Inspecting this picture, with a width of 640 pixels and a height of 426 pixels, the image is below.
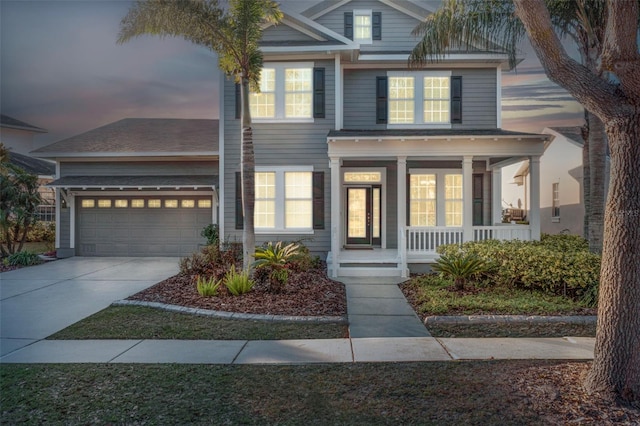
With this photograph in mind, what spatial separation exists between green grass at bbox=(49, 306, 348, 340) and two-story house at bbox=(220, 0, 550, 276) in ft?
13.9

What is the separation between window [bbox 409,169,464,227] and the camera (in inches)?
517

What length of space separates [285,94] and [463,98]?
5.51 meters

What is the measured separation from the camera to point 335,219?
35.8 feet

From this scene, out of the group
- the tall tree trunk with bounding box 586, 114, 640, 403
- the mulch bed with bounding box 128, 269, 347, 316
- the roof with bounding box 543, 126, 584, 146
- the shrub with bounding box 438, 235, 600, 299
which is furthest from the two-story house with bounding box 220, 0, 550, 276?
the roof with bounding box 543, 126, 584, 146

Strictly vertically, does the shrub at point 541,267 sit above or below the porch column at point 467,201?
below

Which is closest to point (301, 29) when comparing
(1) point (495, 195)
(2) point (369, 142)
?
(2) point (369, 142)

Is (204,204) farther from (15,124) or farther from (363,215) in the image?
(15,124)

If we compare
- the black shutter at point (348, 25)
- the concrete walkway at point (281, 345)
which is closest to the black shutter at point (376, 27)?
the black shutter at point (348, 25)

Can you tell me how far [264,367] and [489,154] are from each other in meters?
8.75

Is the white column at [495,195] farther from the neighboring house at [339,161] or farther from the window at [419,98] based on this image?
the window at [419,98]

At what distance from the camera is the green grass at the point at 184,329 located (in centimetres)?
600

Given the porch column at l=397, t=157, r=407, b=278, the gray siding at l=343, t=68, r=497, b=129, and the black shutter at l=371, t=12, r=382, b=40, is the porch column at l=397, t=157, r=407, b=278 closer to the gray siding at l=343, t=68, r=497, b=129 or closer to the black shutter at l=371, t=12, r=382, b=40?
the gray siding at l=343, t=68, r=497, b=129

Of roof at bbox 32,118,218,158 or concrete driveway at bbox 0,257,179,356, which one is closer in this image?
concrete driveway at bbox 0,257,179,356

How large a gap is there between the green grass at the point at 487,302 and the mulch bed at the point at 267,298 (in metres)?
1.52
